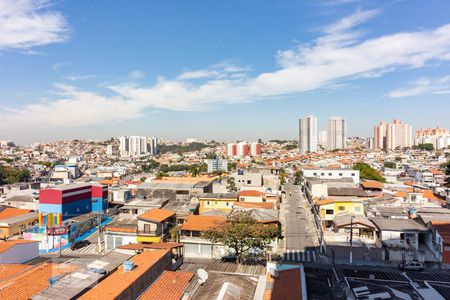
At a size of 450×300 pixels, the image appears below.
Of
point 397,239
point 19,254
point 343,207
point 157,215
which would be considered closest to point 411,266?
point 397,239

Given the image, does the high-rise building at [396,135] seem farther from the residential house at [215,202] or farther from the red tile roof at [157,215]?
the red tile roof at [157,215]

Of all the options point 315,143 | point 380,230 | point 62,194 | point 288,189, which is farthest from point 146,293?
point 315,143

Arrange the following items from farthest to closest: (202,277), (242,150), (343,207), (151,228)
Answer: (242,150) → (343,207) → (151,228) → (202,277)

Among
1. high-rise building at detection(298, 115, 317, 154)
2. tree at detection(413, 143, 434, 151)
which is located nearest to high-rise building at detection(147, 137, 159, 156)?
high-rise building at detection(298, 115, 317, 154)

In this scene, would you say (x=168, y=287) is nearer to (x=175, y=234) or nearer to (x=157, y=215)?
(x=175, y=234)

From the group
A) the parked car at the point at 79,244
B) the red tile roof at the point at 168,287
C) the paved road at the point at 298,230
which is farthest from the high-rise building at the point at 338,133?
the red tile roof at the point at 168,287

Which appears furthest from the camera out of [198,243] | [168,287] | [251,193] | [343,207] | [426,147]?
[426,147]

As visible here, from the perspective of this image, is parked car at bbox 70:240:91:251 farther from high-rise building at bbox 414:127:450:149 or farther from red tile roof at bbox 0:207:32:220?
high-rise building at bbox 414:127:450:149

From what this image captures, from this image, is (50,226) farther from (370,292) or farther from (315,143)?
(315,143)
